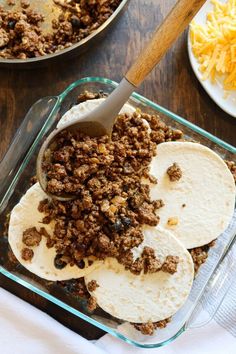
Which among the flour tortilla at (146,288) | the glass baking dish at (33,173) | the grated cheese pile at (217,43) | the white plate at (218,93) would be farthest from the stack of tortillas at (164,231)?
the grated cheese pile at (217,43)

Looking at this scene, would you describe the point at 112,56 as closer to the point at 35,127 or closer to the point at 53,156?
the point at 35,127

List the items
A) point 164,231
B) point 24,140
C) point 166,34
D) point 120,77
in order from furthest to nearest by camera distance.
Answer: point 120,77 < point 24,140 < point 164,231 < point 166,34

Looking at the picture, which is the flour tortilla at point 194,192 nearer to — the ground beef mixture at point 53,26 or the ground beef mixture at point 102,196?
the ground beef mixture at point 102,196

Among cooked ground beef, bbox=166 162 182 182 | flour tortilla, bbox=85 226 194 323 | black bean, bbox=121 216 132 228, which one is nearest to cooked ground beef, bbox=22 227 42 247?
flour tortilla, bbox=85 226 194 323

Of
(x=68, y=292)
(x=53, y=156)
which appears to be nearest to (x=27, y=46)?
(x=53, y=156)

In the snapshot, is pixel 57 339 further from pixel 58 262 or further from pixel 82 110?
pixel 82 110

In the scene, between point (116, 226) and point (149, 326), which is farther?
point (149, 326)

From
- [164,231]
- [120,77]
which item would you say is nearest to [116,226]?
[164,231]
